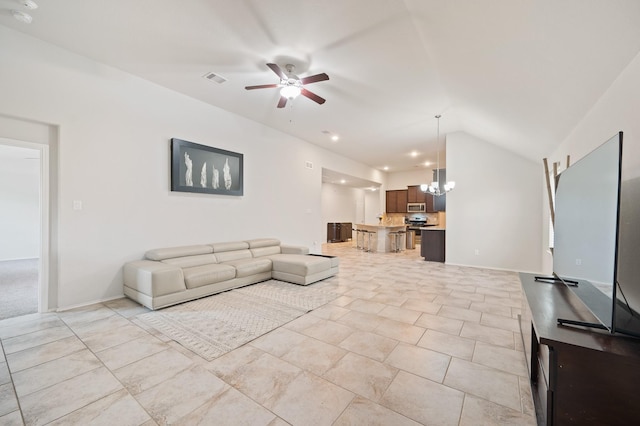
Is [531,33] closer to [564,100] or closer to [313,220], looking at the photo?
[564,100]

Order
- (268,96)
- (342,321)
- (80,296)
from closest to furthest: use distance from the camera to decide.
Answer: (342,321)
(80,296)
(268,96)

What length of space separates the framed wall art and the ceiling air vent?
116 centimetres

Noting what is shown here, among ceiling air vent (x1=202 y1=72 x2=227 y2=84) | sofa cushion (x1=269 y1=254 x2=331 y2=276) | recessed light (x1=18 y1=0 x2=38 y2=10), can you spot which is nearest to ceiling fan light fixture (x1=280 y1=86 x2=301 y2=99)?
ceiling air vent (x1=202 y1=72 x2=227 y2=84)

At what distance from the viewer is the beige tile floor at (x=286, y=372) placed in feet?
5.23

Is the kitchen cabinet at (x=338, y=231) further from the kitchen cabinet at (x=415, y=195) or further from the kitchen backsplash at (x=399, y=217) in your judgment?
the kitchen cabinet at (x=415, y=195)

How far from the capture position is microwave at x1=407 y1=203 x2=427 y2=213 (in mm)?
10649

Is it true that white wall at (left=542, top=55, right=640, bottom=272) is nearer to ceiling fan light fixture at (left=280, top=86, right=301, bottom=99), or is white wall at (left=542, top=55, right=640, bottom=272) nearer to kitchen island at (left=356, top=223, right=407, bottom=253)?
ceiling fan light fixture at (left=280, top=86, right=301, bottom=99)

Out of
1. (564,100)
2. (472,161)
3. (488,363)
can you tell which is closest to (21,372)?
(488,363)

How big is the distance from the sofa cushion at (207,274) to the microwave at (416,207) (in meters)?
8.62

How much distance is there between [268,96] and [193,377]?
162 inches

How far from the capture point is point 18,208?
6.94m

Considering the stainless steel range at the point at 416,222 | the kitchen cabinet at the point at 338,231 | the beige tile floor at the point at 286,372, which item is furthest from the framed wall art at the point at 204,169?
the stainless steel range at the point at 416,222

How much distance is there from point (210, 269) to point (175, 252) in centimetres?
72

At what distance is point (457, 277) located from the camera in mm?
5137
